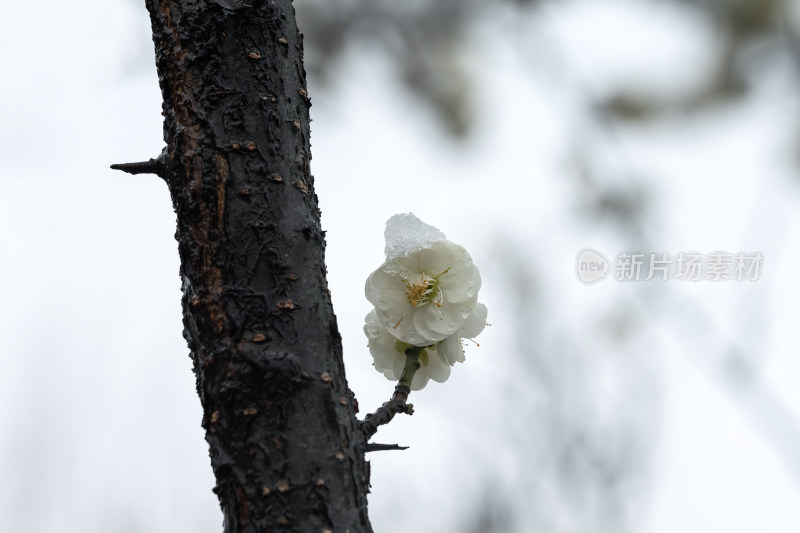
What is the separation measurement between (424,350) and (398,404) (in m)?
0.14

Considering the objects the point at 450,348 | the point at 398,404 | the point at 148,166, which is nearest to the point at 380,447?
the point at 398,404

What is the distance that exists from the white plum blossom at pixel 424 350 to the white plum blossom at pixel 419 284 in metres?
0.03

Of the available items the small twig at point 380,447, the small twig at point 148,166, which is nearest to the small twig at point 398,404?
the small twig at point 380,447

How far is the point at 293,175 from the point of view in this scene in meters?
0.84

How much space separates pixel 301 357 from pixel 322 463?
0.10 m

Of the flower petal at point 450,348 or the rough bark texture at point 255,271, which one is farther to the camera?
the flower petal at point 450,348

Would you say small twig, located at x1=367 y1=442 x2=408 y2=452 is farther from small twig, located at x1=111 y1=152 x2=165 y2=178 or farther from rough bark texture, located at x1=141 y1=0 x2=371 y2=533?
small twig, located at x1=111 y1=152 x2=165 y2=178

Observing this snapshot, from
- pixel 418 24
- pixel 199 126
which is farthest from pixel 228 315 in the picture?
pixel 418 24

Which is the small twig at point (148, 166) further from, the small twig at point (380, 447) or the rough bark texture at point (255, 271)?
the small twig at point (380, 447)

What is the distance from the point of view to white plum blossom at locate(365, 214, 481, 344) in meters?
0.95

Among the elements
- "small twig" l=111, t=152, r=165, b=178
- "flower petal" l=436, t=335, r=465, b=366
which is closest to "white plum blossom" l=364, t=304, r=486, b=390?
"flower petal" l=436, t=335, r=465, b=366

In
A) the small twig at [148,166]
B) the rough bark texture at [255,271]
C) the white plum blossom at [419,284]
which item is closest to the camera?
the rough bark texture at [255,271]

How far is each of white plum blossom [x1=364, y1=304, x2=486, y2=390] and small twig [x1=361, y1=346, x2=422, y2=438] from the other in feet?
0.08

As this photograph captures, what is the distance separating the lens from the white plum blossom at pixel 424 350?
3.25 ft
